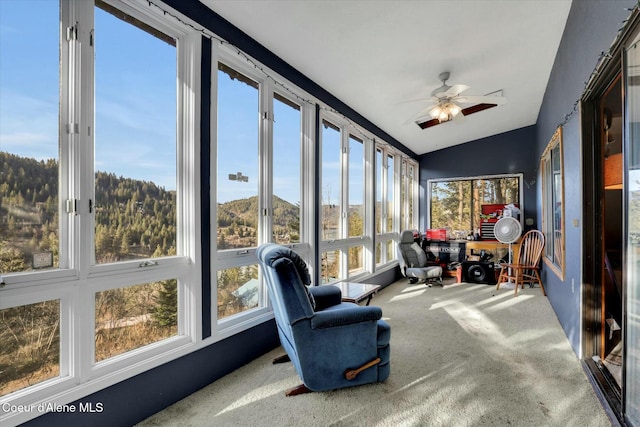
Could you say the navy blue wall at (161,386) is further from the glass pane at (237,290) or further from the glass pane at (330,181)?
the glass pane at (330,181)

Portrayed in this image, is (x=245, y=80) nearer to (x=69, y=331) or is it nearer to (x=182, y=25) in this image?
(x=182, y=25)

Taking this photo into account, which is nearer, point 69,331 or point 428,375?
point 69,331

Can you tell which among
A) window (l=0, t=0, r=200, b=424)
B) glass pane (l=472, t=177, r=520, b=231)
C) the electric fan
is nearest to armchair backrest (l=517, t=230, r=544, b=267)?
the electric fan

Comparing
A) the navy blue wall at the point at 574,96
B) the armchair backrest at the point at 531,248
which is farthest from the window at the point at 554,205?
the armchair backrest at the point at 531,248

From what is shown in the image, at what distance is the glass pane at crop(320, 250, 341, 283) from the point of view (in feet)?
13.0

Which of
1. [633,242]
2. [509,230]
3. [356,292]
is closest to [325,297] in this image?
[356,292]

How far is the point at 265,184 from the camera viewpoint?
2979mm

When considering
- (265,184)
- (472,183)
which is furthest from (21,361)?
(472,183)

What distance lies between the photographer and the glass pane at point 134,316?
1.85 m

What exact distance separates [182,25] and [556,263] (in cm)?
452

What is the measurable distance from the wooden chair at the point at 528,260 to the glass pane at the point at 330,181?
2989 mm

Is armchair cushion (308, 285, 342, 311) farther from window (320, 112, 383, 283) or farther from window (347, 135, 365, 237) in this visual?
window (347, 135, 365, 237)

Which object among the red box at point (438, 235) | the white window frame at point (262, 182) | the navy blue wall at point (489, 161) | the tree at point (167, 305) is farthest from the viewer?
the red box at point (438, 235)

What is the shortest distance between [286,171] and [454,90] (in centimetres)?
195
